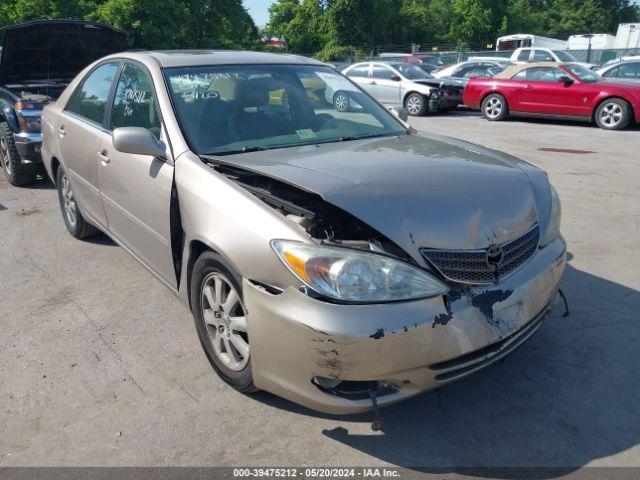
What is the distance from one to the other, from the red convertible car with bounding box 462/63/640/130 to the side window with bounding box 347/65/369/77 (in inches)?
144

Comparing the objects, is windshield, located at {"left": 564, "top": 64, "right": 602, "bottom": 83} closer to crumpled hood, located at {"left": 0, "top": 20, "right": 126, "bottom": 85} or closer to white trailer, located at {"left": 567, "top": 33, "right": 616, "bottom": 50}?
crumpled hood, located at {"left": 0, "top": 20, "right": 126, "bottom": 85}

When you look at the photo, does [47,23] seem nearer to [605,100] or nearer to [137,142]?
[137,142]

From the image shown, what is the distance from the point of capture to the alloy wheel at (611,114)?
1257cm

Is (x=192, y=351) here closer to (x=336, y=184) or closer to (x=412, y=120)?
(x=336, y=184)

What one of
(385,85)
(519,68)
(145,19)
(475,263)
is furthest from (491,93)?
(145,19)

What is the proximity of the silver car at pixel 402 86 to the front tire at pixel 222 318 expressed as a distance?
531 inches

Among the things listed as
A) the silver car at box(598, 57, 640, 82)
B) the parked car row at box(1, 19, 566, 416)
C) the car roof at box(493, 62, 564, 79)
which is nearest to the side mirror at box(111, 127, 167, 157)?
the parked car row at box(1, 19, 566, 416)

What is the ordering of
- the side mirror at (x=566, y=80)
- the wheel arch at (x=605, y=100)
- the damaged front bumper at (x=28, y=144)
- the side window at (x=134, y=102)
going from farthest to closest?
the side mirror at (x=566, y=80) → the wheel arch at (x=605, y=100) → the damaged front bumper at (x=28, y=144) → the side window at (x=134, y=102)

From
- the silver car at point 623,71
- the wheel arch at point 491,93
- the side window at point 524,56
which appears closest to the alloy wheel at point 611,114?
the silver car at point 623,71

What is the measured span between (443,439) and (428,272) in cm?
83

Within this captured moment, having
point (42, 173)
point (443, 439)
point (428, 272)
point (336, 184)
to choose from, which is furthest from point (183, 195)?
point (42, 173)

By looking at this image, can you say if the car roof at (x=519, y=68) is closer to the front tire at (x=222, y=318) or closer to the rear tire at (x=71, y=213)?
the rear tire at (x=71, y=213)

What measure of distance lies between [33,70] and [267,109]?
19.0ft

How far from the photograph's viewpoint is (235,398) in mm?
3008
